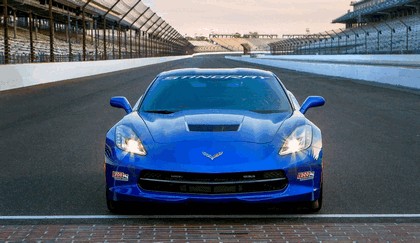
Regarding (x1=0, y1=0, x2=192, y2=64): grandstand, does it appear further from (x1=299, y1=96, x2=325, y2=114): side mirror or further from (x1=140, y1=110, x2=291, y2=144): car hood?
(x1=140, y1=110, x2=291, y2=144): car hood

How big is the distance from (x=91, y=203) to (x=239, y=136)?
148 centimetres

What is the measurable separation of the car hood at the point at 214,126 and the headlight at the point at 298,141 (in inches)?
5.7

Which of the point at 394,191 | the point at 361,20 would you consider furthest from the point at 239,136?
the point at 361,20

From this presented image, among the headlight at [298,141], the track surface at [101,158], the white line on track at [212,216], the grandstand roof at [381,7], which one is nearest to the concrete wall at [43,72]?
the track surface at [101,158]

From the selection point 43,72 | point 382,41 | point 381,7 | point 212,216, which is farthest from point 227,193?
point 381,7

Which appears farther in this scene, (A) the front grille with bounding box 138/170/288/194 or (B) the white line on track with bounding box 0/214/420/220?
(B) the white line on track with bounding box 0/214/420/220

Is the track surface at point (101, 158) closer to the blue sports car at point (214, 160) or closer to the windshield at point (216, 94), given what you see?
the blue sports car at point (214, 160)

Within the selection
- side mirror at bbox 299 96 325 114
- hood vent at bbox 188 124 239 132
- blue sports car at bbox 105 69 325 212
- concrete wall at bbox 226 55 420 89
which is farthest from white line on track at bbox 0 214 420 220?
concrete wall at bbox 226 55 420 89

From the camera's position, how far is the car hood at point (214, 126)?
5.41 metres

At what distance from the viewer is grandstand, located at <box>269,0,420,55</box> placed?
199ft

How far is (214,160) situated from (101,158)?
3.68 m

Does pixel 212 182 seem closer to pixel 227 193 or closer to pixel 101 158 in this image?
pixel 227 193

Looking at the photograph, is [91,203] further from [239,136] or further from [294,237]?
[294,237]

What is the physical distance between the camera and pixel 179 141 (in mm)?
5355
